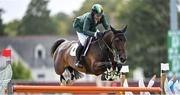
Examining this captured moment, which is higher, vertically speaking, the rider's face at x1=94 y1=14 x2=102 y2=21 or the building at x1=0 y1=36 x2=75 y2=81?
the building at x1=0 y1=36 x2=75 y2=81

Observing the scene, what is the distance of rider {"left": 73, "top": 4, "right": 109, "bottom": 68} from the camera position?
1000 cm

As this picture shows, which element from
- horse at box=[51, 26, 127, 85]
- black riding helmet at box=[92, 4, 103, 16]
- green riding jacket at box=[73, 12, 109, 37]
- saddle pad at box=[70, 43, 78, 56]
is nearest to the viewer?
horse at box=[51, 26, 127, 85]

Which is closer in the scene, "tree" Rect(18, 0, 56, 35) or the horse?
the horse

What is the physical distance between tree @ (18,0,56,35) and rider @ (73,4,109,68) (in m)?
39.5

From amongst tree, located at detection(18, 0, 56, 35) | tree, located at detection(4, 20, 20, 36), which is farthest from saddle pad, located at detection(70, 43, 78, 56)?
tree, located at detection(4, 20, 20, 36)

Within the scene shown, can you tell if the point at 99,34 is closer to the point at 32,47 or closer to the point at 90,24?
the point at 90,24

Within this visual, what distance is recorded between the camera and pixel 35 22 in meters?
60.5

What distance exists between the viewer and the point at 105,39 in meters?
9.98

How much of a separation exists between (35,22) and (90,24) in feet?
166

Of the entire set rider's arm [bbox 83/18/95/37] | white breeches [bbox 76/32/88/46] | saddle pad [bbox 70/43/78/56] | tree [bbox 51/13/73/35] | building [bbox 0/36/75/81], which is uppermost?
tree [bbox 51/13/73/35]

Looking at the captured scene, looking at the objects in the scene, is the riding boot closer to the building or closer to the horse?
the horse

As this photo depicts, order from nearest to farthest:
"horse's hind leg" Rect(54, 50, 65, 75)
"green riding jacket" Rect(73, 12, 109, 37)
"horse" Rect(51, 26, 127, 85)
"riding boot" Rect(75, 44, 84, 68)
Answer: "horse" Rect(51, 26, 127, 85)
"green riding jacket" Rect(73, 12, 109, 37)
"riding boot" Rect(75, 44, 84, 68)
"horse's hind leg" Rect(54, 50, 65, 75)

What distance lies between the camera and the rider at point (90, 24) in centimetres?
1000

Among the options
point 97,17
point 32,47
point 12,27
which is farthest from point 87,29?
point 12,27
